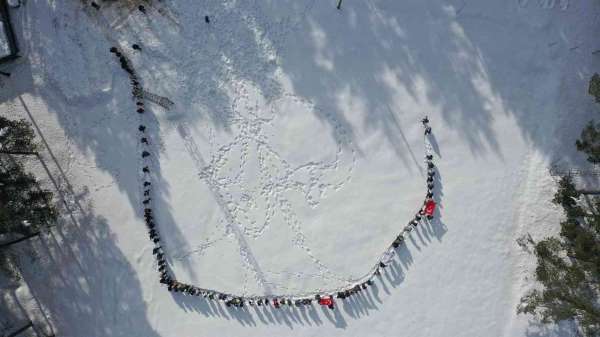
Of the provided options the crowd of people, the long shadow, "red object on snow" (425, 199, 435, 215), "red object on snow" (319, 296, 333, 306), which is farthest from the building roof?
"red object on snow" (425, 199, 435, 215)

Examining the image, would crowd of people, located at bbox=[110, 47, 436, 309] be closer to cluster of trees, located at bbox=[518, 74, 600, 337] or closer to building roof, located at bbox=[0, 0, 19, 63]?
building roof, located at bbox=[0, 0, 19, 63]

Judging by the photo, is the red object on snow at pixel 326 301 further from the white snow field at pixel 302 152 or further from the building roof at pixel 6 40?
the building roof at pixel 6 40

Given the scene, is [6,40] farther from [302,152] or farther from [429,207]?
[429,207]

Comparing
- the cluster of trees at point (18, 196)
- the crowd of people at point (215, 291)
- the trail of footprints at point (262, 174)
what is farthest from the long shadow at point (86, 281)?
the trail of footprints at point (262, 174)

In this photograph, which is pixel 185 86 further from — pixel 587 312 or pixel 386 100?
pixel 587 312

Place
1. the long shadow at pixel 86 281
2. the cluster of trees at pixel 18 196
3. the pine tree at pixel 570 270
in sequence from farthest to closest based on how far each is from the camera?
the long shadow at pixel 86 281
the cluster of trees at pixel 18 196
the pine tree at pixel 570 270

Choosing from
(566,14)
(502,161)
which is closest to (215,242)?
(502,161)
